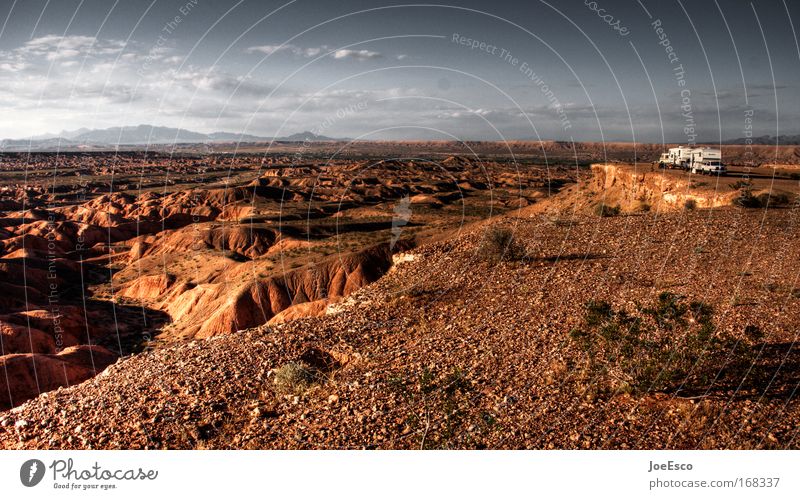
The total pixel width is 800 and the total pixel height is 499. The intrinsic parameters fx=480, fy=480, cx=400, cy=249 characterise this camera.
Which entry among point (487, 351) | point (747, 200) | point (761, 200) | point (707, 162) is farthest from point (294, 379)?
point (707, 162)

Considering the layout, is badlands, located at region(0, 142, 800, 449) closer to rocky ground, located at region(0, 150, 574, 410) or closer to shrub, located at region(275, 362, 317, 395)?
shrub, located at region(275, 362, 317, 395)

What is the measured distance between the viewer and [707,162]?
39.7 m

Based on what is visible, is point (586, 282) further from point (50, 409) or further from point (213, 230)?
point (213, 230)

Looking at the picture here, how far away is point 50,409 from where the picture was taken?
10.8m

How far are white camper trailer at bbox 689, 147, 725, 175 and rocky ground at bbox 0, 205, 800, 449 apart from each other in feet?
80.0

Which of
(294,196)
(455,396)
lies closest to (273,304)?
(455,396)

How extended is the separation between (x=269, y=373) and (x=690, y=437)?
29.2 ft

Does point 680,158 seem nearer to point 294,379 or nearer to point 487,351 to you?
point 487,351

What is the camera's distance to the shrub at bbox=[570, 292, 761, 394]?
9.98 meters

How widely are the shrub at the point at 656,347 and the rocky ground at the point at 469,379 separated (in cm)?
8

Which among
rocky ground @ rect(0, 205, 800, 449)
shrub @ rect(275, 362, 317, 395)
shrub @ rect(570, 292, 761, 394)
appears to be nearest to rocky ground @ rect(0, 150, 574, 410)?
rocky ground @ rect(0, 205, 800, 449)

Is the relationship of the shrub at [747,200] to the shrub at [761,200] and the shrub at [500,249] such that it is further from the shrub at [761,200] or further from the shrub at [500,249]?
the shrub at [500,249]

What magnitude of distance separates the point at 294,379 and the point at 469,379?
3988 mm

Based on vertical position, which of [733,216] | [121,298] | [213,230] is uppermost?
[733,216]
